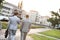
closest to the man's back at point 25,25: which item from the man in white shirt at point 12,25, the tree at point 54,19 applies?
the man in white shirt at point 12,25

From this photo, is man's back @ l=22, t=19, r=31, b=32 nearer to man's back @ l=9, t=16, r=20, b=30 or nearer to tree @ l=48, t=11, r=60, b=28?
man's back @ l=9, t=16, r=20, b=30

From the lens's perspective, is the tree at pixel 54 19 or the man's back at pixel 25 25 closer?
the man's back at pixel 25 25

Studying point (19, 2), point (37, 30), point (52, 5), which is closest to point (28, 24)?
point (19, 2)

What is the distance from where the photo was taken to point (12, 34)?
5.58 metres

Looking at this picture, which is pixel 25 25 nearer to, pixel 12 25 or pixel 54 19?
pixel 12 25

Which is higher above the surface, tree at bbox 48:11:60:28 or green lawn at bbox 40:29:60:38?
tree at bbox 48:11:60:28

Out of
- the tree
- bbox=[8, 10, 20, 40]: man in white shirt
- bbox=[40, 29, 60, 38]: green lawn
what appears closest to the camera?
bbox=[8, 10, 20, 40]: man in white shirt

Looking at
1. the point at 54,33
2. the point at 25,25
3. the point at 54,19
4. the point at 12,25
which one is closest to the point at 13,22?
the point at 12,25

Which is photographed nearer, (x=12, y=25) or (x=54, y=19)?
(x=12, y=25)

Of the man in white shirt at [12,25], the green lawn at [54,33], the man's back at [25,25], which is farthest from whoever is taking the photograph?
the green lawn at [54,33]

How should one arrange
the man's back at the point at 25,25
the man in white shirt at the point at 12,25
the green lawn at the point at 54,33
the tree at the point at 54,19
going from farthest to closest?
1. the tree at the point at 54,19
2. the green lawn at the point at 54,33
3. the man's back at the point at 25,25
4. the man in white shirt at the point at 12,25

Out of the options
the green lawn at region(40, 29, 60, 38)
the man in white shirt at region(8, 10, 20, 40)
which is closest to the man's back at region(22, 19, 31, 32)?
the man in white shirt at region(8, 10, 20, 40)

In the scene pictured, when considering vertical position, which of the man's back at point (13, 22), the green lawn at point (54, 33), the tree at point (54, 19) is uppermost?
the man's back at point (13, 22)

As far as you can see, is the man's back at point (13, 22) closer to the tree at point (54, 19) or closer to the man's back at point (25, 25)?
the man's back at point (25, 25)
